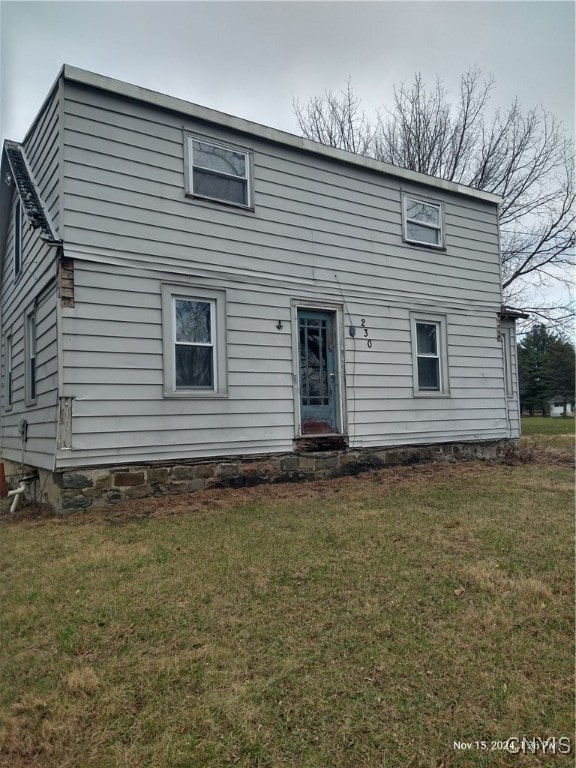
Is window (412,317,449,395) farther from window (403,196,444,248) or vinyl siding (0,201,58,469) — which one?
vinyl siding (0,201,58,469)

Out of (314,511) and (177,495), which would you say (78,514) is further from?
(314,511)

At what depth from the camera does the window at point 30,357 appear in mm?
7857

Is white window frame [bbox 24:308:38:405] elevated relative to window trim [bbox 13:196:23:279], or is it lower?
lower

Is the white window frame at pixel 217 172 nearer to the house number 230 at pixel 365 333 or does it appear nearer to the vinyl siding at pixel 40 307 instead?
the vinyl siding at pixel 40 307

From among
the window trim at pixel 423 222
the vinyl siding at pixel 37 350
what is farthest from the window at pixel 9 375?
the window trim at pixel 423 222

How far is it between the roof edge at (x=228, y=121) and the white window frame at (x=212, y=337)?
2415mm

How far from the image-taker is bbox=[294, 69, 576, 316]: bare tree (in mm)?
18359

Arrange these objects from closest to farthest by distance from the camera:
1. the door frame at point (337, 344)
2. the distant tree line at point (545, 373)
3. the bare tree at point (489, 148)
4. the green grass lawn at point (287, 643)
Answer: the green grass lawn at point (287, 643)
the door frame at point (337, 344)
the bare tree at point (489, 148)
the distant tree line at point (545, 373)

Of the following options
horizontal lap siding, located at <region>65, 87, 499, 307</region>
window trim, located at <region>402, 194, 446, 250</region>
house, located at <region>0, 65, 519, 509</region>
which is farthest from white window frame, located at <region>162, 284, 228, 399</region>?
window trim, located at <region>402, 194, 446, 250</region>

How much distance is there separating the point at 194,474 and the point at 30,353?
3.48m

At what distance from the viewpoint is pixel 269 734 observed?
215 cm

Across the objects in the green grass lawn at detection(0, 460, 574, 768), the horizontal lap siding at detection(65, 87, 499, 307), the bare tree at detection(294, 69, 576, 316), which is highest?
the bare tree at detection(294, 69, 576, 316)

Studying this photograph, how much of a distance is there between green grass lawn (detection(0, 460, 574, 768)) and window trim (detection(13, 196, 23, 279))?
5478 mm

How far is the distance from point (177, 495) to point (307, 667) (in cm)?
436
